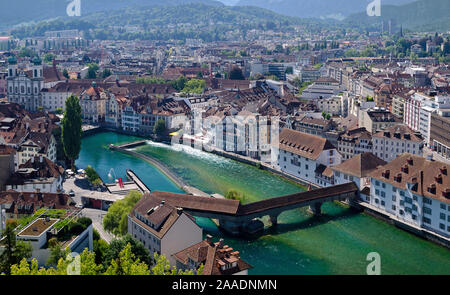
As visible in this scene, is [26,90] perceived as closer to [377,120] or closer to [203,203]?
[377,120]

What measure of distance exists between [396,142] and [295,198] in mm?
7792

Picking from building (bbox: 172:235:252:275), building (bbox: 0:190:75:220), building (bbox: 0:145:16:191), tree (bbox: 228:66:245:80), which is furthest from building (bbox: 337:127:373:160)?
tree (bbox: 228:66:245:80)

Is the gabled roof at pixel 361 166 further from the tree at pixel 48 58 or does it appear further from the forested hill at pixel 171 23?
the forested hill at pixel 171 23

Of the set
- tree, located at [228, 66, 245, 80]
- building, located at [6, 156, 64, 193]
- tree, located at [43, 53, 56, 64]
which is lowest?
building, located at [6, 156, 64, 193]

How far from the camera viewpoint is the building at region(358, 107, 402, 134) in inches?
1148

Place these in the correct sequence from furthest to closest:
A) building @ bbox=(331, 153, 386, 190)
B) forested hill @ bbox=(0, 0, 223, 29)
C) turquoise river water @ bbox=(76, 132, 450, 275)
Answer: forested hill @ bbox=(0, 0, 223, 29) < building @ bbox=(331, 153, 386, 190) < turquoise river water @ bbox=(76, 132, 450, 275)

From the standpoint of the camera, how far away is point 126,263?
920cm

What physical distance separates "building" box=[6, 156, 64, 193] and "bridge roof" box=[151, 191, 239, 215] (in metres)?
4.14

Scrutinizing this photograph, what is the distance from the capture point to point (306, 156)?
2444 cm

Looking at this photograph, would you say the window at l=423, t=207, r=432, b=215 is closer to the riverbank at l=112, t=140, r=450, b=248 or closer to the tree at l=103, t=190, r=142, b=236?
the riverbank at l=112, t=140, r=450, b=248

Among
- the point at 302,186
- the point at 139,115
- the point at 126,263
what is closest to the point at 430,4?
the point at 139,115

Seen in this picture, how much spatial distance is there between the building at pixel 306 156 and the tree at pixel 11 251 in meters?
13.3

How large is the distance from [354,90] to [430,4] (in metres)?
84.8

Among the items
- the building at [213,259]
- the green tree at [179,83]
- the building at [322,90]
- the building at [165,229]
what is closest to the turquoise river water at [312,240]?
the building at [165,229]
